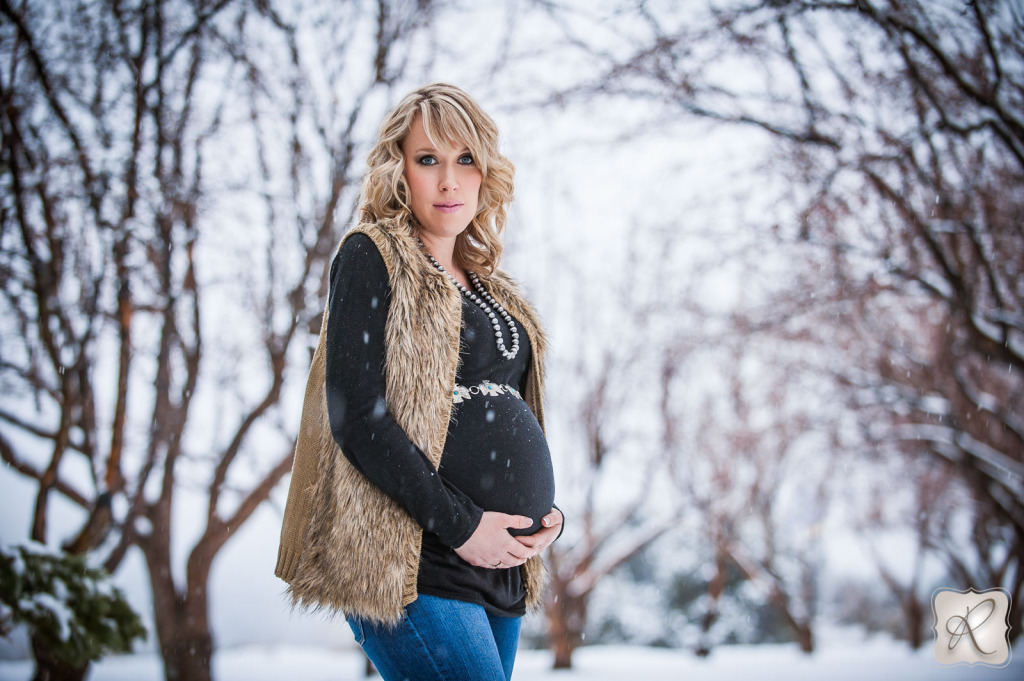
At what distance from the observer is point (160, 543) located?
5578mm

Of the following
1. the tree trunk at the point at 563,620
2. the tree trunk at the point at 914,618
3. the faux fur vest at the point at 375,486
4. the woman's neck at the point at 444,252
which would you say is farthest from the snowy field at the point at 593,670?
the tree trunk at the point at 914,618

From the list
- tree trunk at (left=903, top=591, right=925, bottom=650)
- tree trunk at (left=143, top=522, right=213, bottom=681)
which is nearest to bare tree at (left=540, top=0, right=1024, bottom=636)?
tree trunk at (left=143, top=522, right=213, bottom=681)

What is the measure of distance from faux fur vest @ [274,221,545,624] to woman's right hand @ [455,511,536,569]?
0.33 feet

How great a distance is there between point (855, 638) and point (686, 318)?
1275 cm

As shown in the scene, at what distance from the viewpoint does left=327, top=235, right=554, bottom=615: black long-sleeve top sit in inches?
48.8

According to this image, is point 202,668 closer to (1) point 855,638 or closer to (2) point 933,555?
(2) point 933,555

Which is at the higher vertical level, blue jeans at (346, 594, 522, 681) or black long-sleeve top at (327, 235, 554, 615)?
black long-sleeve top at (327, 235, 554, 615)

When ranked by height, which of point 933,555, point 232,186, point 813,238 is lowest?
point 933,555

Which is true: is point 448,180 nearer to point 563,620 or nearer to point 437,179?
point 437,179

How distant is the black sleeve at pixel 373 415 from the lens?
1.23 meters

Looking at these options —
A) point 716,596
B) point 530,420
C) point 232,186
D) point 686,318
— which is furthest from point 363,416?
point 716,596

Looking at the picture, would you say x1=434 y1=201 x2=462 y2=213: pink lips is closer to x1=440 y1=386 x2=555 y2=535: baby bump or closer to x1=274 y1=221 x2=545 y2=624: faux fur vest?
x1=274 y1=221 x2=545 y2=624: faux fur vest

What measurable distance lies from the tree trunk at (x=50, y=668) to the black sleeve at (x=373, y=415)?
4197mm

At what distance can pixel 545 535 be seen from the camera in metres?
1.47
